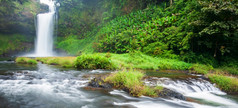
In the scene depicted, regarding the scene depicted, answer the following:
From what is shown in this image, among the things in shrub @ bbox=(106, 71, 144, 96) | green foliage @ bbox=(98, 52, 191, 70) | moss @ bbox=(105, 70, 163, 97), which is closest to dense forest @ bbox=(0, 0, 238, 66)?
green foliage @ bbox=(98, 52, 191, 70)

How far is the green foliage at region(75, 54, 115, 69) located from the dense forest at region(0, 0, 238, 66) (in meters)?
5.81

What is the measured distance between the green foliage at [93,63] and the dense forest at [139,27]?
5.81 m

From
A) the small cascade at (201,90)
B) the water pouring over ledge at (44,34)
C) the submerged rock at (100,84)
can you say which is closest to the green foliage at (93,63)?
the submerged rock at (100,84)

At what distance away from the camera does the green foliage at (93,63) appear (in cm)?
1088

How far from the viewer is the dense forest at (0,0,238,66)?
11.5 meters

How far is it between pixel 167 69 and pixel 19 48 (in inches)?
1258

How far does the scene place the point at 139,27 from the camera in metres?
21.1

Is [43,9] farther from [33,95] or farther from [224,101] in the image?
[224,101]

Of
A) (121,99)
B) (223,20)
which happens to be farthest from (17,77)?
(223,20)

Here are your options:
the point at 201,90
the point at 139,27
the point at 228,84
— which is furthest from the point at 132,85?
the point at 139,27

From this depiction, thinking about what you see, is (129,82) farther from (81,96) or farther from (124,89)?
(81,96)

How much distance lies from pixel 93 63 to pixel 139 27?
12249 millimetres

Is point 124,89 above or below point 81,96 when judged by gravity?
above

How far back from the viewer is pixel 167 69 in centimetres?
1159
